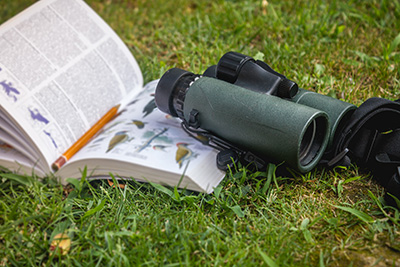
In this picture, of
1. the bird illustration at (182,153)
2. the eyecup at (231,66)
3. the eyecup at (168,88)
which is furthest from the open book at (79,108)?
the eyecup at (231,66)

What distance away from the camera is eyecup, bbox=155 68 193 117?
1.67 metres

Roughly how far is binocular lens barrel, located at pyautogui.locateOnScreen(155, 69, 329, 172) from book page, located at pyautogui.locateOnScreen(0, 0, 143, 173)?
1.53 feet

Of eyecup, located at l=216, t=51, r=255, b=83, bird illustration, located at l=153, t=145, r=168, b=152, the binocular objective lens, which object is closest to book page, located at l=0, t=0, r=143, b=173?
bird illustration, located at l=153, t=145, r=168, b=152

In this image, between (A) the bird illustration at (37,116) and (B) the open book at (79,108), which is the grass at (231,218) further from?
(A) the bird illustration at (37,116)

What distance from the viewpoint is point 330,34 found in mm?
2533

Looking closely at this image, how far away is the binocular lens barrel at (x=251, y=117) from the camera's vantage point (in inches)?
54.6

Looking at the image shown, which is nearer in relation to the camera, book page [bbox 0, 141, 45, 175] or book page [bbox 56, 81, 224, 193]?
book page [bbox 56, 81, 224, 193]

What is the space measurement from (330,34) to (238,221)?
154cm

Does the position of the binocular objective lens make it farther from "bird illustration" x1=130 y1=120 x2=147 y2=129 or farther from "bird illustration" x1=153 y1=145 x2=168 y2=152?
"bird illustration" x1=130 y1=120 x2=147 y2=129

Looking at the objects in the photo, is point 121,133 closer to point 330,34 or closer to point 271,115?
point 271,115

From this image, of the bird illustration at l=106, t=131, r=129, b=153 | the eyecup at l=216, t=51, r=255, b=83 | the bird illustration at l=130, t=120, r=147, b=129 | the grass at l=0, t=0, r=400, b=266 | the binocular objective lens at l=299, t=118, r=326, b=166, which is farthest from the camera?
the bird illustration at l=130, t=120, r=147, b=129

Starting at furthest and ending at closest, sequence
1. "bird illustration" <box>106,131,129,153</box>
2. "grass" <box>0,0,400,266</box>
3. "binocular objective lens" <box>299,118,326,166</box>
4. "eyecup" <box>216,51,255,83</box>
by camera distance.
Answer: "bird illustration" <box>106,131,129,153</box>, "eyecup" <box>216,51,255,83</box>, "binocular objective lens" <box>299,118,326,166</box>, "grass" <box>0,0,400,266</box>

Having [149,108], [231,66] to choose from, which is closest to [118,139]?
[149,108]

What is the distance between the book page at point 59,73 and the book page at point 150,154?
0.48 feet
